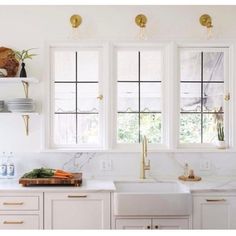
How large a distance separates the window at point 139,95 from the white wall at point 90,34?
0.20 metres

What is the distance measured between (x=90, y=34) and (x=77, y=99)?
613mm

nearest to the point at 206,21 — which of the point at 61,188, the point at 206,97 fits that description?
the point at 206,97

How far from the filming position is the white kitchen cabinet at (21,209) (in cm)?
247

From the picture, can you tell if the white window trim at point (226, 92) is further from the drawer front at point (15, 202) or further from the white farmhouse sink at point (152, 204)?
the drawer front at point (15, 202)

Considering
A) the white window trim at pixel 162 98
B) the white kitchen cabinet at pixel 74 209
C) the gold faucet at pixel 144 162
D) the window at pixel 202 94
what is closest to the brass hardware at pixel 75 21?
the white window trim at pixel 162 98

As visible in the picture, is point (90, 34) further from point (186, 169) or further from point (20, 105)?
point (186, 169)

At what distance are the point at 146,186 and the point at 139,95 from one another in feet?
2.81

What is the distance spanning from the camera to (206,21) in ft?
9.64

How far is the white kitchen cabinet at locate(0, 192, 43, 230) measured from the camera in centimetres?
247

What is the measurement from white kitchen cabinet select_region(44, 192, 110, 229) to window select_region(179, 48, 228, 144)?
1054mm

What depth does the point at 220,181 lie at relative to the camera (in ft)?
9.23

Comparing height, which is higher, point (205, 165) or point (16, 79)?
point (16, 79)

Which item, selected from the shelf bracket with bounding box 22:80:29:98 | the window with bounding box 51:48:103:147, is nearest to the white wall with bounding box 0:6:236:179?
the shelf bracket with bounding box 22:80:29:98

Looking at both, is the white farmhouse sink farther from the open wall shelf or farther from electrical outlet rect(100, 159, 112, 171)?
the open wall shelf
